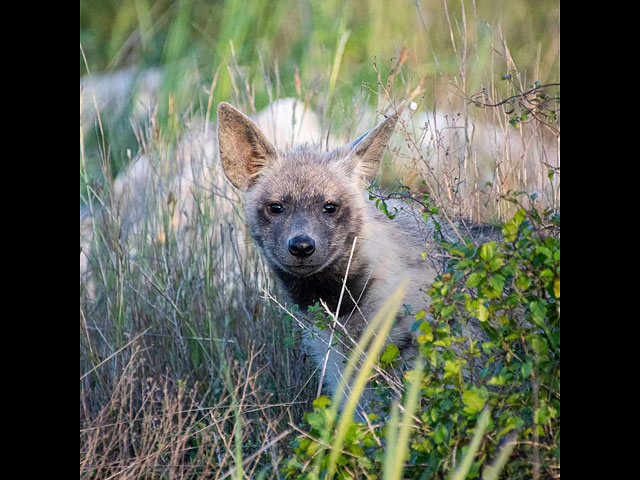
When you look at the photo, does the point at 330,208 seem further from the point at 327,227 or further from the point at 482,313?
the point at 482,313

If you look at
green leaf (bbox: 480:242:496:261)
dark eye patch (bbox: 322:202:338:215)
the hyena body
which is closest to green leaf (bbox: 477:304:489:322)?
green leaf (bbox: 480:242:496:261)

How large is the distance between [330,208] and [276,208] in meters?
0.28

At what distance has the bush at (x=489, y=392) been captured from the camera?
8.51 feet

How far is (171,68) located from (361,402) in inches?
184

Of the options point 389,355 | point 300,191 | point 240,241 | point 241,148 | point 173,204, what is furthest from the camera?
point 240,241

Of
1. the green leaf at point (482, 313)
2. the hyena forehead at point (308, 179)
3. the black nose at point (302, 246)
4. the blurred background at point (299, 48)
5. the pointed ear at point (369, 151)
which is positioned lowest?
the green leaf at point (482, 313)

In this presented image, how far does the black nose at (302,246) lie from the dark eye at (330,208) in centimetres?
28

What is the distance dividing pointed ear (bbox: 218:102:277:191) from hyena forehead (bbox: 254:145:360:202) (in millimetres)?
72

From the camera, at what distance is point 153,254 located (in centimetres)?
507

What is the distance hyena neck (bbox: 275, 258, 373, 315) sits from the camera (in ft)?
12.7

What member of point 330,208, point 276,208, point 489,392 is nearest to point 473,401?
point 489,392

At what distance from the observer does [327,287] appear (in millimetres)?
4016

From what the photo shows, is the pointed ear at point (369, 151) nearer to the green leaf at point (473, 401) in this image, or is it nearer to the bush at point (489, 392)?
the bush at point (489, 392)

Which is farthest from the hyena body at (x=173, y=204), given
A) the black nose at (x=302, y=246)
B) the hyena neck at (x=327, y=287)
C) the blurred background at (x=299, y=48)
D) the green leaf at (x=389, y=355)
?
the green leaf at (x=389, y=355)
